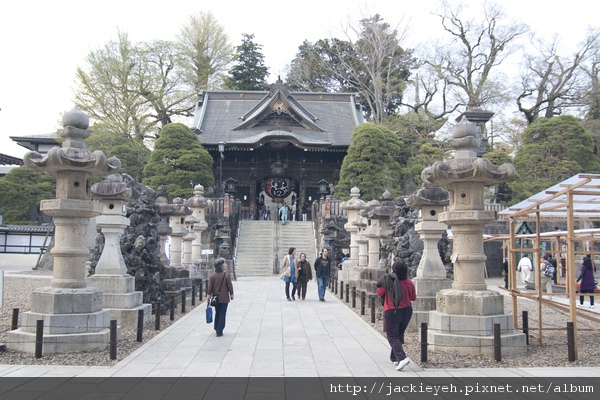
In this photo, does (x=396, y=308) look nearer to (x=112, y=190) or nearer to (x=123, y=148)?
(x=112, y=190)

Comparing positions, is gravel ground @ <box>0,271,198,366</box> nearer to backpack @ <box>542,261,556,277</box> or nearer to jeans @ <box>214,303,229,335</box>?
jeans @ <box>214,303,229,335</box>

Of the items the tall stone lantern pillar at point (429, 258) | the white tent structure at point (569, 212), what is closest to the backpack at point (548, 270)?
the white tent structure at point (569, 212)

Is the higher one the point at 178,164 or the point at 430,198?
the point at 178,164

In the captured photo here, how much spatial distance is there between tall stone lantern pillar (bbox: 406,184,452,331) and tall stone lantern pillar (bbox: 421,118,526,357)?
5.88ft

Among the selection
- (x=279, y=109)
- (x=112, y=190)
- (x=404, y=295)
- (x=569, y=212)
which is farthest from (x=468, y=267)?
(x=279, y=109)

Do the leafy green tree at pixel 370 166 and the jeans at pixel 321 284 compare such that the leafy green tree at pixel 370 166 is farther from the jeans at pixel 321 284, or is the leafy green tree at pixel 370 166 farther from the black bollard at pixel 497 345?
the black bollard at pixel 497 345

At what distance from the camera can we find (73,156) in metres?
8.77

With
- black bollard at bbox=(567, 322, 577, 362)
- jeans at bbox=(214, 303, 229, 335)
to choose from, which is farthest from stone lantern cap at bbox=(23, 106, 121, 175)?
black bollard at bbox=(567, 322, 577, 362)

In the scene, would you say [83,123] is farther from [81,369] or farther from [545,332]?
[545,332]

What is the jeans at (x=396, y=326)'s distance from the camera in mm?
7547

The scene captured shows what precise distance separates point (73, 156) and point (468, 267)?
684 centimetres

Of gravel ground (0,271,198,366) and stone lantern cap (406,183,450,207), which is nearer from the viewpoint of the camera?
gravel ground (0,271,198,366)

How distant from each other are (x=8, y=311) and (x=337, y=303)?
9.24 meters

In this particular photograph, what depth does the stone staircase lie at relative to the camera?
2932 cm
